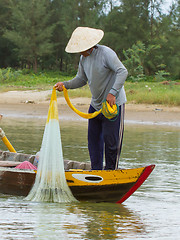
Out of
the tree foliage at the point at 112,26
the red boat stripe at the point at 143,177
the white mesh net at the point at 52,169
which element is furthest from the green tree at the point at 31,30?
the red boat stripe at the point at 143,177

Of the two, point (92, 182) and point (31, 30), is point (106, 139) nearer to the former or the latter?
point (92, 182)

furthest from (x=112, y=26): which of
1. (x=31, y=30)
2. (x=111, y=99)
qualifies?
(x=111, y=99)

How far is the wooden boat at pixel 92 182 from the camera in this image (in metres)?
5.69

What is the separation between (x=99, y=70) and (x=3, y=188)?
5.99 feet

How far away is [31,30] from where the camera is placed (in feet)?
110

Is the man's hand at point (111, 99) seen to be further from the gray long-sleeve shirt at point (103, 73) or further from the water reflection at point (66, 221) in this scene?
the water reflection at point (66, 221)

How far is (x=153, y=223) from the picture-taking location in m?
5.37

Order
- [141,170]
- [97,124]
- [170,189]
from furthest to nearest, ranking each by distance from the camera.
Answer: [170,189], [97,124], [141,170]

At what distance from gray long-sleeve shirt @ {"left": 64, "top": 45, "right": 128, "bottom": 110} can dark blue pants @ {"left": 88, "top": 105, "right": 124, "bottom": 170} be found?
0.17m

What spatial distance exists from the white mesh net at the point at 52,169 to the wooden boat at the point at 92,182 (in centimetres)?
10

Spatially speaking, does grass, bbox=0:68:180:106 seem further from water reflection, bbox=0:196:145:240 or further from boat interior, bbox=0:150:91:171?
water reflection, bbox=0:196:145:240

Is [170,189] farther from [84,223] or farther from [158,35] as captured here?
[158,35]

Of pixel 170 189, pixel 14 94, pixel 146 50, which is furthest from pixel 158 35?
pixel 170 189

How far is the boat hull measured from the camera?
5.68 metres
